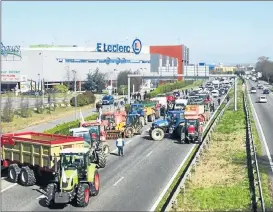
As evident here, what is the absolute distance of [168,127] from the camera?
35281 mm

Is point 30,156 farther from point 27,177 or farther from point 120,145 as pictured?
point 120,145

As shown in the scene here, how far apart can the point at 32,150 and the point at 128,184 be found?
14.8 ft

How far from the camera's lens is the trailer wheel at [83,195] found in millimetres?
16922

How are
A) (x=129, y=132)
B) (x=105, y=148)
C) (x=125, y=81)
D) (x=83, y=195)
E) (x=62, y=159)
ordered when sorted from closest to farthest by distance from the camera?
1. (x=83, y=195)
2. (x=62, y=159)
3. (x=105, y=148)
4. (x=129, y=132)
5. (x=125, y=81)

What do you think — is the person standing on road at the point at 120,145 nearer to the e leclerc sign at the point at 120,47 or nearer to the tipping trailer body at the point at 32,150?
the tipping trailer body at the point at 32,150

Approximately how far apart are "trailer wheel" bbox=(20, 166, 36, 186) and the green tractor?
2.43m

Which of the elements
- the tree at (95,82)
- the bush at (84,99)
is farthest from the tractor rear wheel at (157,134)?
the tree at (95,82)

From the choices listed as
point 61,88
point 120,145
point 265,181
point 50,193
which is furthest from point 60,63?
point 50,193

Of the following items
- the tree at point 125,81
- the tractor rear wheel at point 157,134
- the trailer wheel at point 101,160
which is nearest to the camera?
the trailer wheel at point 101,160

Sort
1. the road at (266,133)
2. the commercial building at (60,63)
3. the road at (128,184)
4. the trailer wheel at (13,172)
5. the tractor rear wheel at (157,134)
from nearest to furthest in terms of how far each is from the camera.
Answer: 1. the road at (128,184)
2. the trailer wheel at (13,172)
3. the road at (266,133)
4. the tractor rear wheel at (157,134)
5. the commercial building at (60,63)

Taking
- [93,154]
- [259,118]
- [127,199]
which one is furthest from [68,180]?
[259,118]

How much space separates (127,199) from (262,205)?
5.32m

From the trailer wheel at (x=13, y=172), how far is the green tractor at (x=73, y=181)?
3363 millimetres

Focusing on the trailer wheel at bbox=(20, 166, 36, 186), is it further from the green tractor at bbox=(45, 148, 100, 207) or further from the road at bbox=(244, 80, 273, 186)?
the road at bbox=(244, 80, 273, 186)
